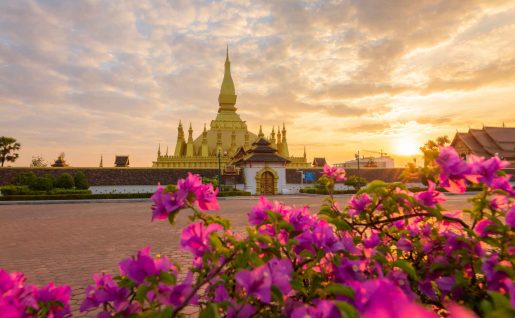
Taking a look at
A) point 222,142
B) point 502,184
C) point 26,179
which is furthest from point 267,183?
point 502,184

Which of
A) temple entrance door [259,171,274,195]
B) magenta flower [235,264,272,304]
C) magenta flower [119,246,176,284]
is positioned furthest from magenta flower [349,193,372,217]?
temple entrance door [259,171,274,195]

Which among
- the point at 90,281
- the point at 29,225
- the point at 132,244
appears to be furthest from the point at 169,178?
the point at 90,281

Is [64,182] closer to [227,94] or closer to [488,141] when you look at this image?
[227,94]

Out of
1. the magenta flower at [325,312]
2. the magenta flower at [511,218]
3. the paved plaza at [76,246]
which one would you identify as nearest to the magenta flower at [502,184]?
the magenta flower at [511,218]

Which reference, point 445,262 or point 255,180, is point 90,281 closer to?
point 445,262

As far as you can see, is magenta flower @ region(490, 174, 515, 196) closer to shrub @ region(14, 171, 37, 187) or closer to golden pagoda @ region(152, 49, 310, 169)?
shrub @ region(14, 171, 37, 187)

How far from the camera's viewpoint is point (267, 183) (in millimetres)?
31141

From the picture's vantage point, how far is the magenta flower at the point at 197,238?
131 centimetres

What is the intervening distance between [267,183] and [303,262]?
29818mm

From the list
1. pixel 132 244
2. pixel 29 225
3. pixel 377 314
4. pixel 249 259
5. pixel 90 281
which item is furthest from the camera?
pixel 29 225

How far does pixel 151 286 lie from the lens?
3.69ft

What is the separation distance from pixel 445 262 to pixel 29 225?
13629mm

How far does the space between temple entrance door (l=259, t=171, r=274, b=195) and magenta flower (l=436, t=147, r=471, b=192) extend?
29595mm

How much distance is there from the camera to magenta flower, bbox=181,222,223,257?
1.31 metres
